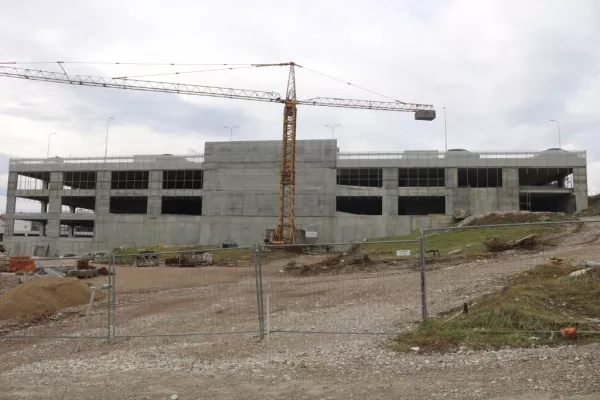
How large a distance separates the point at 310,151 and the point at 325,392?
55.1 m

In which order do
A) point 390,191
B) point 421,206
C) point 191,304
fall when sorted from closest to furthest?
point 191,304 < point 390,191 < point 421,206

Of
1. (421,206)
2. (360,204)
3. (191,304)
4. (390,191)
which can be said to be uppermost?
(390,191)

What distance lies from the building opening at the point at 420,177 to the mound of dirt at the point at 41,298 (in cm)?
4805

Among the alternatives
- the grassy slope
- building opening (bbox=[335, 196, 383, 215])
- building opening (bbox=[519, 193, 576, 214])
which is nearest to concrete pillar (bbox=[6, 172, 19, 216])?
building opening (bbox=[335, 196, 383, 215])

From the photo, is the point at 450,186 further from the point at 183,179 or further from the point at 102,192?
the point at 102,192

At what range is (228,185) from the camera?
2424 inches

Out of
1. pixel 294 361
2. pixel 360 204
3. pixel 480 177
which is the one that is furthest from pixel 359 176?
pixel 294 361

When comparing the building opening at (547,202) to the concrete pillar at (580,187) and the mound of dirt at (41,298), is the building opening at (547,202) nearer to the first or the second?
the concrete pillar at (580,187)

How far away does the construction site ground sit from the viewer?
239 inches

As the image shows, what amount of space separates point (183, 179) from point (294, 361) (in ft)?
198

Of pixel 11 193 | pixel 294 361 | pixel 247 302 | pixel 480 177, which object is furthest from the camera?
pixel 11 193

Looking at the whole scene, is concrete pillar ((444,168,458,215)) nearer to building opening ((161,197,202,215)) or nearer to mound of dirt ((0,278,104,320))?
building opening ((161,197,202,215))

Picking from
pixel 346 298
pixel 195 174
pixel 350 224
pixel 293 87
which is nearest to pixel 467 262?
pixel 346 298

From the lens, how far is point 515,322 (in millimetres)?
8000
